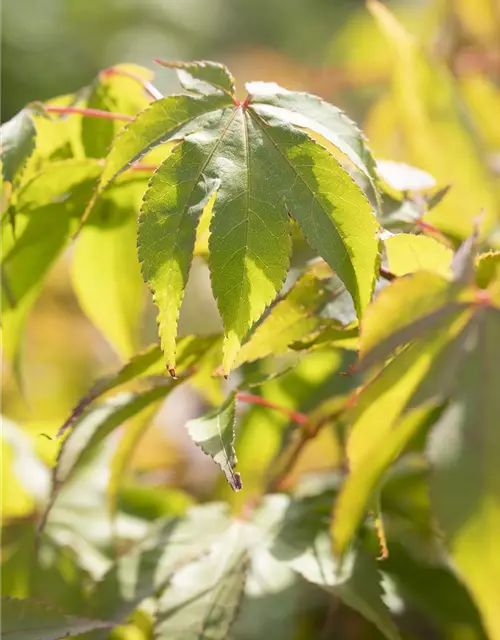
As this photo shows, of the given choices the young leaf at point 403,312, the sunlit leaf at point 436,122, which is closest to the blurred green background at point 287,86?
the sunlit leaf at point 436,122

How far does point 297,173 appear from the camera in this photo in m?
0.41

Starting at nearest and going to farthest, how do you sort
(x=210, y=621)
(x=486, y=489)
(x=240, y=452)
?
1. (x=486, y=489)
2. (x=210, y=621)
3. (x=240, y=452)

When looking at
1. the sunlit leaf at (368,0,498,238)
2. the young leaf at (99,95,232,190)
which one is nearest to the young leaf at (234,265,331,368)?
the young leaf at (99,95,232,190)

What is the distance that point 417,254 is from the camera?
0.43m

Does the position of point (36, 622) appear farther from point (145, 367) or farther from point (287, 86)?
point (287, 86)

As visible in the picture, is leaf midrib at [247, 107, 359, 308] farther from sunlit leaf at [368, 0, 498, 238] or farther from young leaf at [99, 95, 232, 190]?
sunlit leaf at [368, 0, 498, 238]

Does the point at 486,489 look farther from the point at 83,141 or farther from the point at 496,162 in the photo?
the point at 496,162

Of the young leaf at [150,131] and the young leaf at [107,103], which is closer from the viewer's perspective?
the young leaf at [150,131]

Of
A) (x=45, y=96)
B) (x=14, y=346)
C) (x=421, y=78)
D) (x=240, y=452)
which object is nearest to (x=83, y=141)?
(x=14, y=346)

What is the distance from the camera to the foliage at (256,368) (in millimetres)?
385

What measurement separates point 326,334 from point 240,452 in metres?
0.27

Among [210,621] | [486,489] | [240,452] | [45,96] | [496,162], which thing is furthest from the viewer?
[45,96]

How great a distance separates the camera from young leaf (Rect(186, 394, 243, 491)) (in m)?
0.37

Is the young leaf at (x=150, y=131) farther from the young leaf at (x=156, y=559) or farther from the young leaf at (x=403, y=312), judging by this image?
the young leaf at (x=156, y=559)
